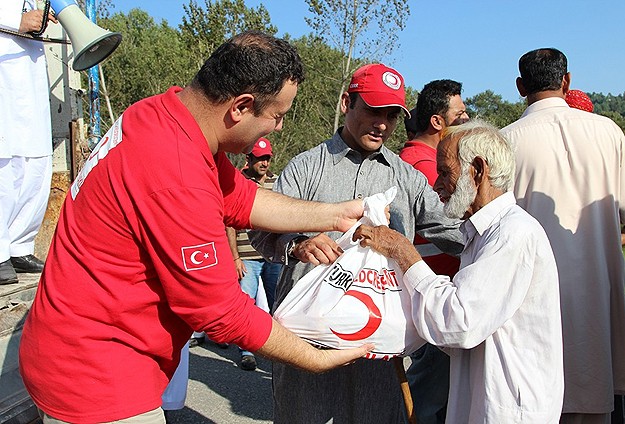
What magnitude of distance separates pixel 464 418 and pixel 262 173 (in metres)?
4.14

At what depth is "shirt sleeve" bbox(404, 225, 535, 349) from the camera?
2051 millimetres

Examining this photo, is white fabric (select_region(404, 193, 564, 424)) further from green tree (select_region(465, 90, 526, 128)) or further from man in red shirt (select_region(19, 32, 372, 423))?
green tree (select_region(465, 90, 526, 128))

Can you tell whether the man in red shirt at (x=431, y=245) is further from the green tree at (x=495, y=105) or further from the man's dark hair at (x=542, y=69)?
the green tree at (x=495, y=105)

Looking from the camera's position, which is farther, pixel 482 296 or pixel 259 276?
pixel 259 276

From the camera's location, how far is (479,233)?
2.27m

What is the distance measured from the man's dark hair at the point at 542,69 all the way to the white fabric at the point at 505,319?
1.46m

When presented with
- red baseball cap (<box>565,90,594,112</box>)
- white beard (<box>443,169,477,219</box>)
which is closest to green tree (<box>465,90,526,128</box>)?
red baseball cap (<box>565,90,594,112</box>)

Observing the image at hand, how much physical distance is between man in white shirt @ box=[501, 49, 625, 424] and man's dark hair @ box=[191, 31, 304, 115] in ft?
5.76

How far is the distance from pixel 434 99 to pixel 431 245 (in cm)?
133

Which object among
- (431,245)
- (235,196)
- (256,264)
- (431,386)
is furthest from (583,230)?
(256,264)

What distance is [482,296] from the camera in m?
2.05

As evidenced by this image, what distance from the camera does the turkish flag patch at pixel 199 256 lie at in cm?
171

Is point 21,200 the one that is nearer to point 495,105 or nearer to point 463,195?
point 463,195

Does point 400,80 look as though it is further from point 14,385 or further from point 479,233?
point 14,385
